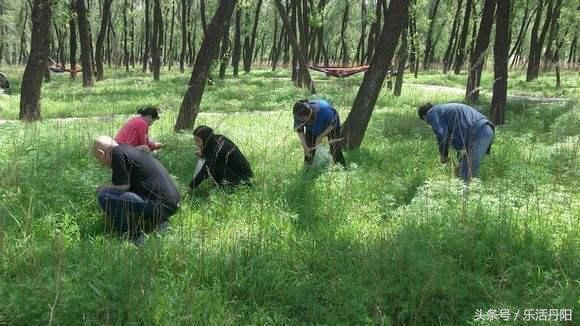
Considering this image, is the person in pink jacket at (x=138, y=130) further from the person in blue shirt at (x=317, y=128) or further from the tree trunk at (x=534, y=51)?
the tree trunk at (x=534, y=51)

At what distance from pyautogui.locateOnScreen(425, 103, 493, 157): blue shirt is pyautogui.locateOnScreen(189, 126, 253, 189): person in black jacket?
223 centimetres

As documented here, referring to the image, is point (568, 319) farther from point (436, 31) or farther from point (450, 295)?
point (436, 31)

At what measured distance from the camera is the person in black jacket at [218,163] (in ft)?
17.5

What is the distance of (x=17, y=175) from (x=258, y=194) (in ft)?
7.79

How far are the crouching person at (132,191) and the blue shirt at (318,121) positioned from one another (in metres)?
2.49

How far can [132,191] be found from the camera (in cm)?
438

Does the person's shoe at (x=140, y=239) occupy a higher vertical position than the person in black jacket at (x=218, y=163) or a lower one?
lower

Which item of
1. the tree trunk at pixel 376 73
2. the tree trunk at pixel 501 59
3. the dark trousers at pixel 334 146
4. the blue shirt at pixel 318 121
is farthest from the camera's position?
the tree trunk at pixel 501 59

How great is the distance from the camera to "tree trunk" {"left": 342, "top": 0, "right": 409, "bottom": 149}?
701 cm

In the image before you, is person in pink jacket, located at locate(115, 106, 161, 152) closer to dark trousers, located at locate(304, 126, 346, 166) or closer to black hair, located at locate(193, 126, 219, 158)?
black hair, located at locate(193, 126, 219, 158)

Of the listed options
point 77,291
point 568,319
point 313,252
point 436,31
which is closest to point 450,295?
point 568,319

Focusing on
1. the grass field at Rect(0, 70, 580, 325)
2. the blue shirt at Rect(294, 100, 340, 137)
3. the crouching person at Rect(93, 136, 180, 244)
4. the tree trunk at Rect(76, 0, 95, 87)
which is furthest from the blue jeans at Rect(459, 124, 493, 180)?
the tree trunk at Rect(76, 0, 95, 87)

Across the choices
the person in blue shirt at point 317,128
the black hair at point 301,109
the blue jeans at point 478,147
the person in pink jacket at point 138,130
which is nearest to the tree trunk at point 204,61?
the person in pink jacket at point 138,130

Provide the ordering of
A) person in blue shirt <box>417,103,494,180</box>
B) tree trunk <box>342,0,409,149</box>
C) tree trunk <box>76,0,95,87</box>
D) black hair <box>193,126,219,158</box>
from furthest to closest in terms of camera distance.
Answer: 1. tree trunk <box>76,0,95,87</box>
2. tree trunk <box>342,0,409,149</box>
3. person in blue shirt <box>417,103,494,180</box>
4. black hair <box>193,126,219,158</box>
